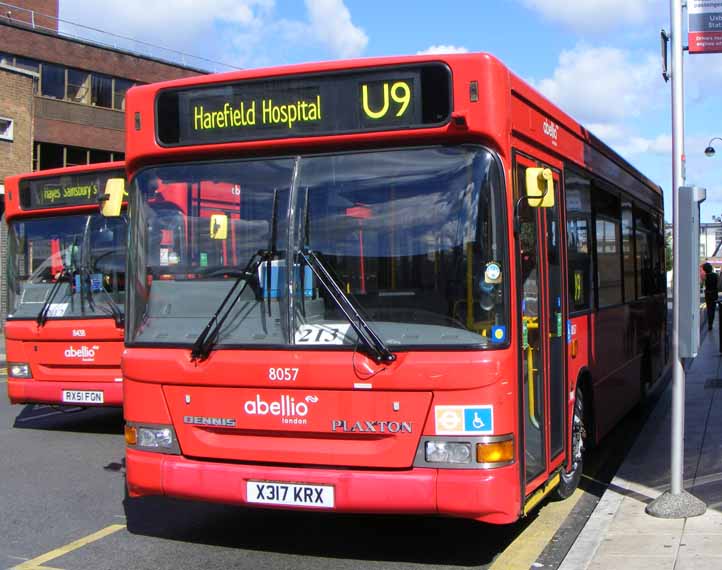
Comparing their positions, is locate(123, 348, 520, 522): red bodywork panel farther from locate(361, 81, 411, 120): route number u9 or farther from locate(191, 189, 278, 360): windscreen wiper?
locate(361, 81, 411, 120): route number u9

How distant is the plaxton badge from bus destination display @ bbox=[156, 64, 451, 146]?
1.76 m

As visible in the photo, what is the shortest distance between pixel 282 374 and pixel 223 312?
22.7 inches

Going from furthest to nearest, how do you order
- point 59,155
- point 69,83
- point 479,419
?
point 69,83, point 59,155, point 479,419

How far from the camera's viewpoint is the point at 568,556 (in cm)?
550

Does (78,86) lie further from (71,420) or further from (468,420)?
(468,420)

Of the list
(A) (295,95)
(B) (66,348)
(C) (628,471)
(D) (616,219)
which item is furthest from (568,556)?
(B) (66,348)

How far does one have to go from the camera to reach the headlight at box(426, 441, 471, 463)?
16.5 ft

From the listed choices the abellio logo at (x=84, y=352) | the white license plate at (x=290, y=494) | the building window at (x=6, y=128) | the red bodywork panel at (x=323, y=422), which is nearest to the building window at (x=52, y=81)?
the building window at (x=6, y=128)

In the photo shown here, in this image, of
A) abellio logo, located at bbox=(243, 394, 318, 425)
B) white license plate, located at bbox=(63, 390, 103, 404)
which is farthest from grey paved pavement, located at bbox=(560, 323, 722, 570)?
white license plate, located at bbox=(63, 390, 103, 404)

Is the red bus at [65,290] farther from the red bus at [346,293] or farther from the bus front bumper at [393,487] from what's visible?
the bus front bumper at [393,487]

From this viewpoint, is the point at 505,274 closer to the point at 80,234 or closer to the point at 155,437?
the point at 155,437

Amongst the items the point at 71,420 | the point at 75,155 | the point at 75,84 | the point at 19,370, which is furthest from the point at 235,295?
the point at 75,84

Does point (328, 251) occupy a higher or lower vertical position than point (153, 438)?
higher

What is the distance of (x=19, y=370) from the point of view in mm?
10727
